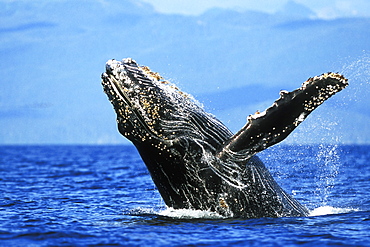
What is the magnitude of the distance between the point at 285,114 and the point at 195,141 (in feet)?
5.68

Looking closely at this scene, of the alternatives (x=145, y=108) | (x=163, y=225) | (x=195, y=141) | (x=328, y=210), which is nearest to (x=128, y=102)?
→ (x=145, y=108)

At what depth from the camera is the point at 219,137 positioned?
10.5 metres

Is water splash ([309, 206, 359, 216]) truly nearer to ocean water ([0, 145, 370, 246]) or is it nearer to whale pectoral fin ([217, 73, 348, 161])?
ocean water ([0, 145, 370, 246])

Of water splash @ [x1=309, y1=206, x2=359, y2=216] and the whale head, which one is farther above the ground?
the whale head

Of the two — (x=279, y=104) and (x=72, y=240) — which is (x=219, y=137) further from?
(x=72, y=240)

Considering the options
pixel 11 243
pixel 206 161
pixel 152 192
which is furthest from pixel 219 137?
pixel 152 192

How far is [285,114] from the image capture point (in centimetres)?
948

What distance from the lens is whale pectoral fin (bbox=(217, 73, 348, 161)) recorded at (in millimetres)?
9250

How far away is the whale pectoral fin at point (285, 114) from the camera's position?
9250mm

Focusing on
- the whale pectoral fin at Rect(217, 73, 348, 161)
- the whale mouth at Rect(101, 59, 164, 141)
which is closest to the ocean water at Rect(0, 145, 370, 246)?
the whale pectoral fin at Rect(217, 73, 348, 161)

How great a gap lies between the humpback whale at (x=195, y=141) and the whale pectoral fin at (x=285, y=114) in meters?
0.02

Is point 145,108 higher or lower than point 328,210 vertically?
higher

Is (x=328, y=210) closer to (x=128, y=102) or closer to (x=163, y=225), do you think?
(x=163, y=225)

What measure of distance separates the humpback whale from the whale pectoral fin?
0.02 m
